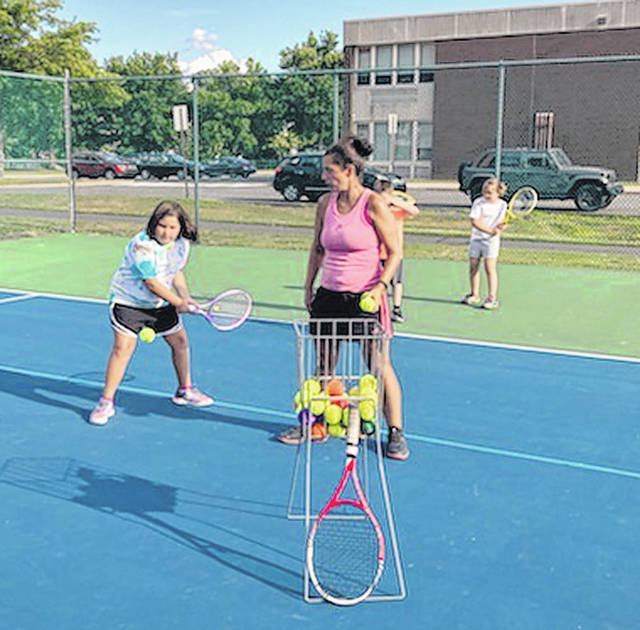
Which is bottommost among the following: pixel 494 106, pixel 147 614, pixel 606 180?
pixel 147 614

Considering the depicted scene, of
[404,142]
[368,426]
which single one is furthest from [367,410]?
[404,142]

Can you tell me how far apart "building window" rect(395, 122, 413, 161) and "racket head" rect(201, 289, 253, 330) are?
121ft

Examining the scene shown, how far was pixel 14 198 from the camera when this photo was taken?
27766mm

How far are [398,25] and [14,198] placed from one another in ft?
82.0

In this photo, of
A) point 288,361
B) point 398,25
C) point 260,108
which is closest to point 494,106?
point 398,25

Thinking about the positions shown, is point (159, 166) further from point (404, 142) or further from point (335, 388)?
point (335, 388)

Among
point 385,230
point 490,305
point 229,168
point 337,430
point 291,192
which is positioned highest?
point 229,168

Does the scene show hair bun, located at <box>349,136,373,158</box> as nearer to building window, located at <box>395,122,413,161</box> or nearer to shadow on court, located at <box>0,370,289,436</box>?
shadow on court, located at <box>0,370,289,436</box>

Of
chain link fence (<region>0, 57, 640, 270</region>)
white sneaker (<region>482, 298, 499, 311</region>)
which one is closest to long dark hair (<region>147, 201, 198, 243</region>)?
white sneaker (<region>482, 298, 499, 311</region>)

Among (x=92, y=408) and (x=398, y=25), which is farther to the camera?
(x=398, y=25)

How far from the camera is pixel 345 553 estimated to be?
419 cm

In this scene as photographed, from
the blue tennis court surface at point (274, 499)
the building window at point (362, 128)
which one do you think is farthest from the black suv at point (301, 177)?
the blue tennis court surface at point (274, 499)

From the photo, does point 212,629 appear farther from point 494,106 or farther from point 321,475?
point 494,106

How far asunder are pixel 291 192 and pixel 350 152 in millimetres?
22298
